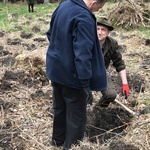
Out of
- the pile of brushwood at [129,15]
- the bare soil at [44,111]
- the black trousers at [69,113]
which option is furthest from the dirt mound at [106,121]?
the pile of brushwood at [129,15]

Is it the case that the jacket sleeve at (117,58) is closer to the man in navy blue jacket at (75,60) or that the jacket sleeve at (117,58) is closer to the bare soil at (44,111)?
the bare soil at (44,111)

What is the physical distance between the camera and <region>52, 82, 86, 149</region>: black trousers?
3.06 m

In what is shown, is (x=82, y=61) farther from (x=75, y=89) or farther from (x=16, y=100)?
(x=16, y=100)

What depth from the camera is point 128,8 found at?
10602 millimetres

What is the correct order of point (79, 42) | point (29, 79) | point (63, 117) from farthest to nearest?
point (29, 79) < point (63, 117) < point (79, 42)

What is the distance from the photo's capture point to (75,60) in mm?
2738

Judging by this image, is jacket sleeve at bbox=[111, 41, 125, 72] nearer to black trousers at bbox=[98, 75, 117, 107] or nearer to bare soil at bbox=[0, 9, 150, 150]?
black trousers at bbox=[98, 75, 117, 107]

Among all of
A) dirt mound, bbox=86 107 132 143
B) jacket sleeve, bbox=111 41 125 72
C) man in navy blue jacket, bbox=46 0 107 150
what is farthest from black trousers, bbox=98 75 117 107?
man in navy blue jacket, bbox=46 0 107 150

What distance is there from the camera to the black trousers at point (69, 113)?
120 inches

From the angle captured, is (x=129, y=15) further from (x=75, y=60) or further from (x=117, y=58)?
(x=75, y=60)

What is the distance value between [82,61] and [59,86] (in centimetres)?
52

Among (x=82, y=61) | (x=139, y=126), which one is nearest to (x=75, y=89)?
(x=82, y=61)

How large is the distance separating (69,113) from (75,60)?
64 cm

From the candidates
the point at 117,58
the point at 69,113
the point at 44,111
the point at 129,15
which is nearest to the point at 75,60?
the point at 69,113
